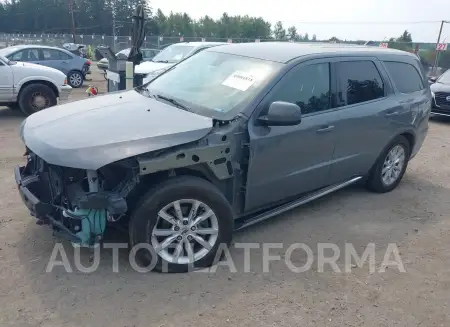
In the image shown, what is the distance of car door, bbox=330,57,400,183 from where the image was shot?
14.2 feet

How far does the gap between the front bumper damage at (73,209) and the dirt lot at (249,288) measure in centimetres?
39

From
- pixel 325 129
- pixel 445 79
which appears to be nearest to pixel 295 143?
pixel 325 129

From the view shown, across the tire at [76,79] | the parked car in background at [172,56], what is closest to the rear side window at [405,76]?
the parked car in background at [172,56]

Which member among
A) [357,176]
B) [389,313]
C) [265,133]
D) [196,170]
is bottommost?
[389,313]

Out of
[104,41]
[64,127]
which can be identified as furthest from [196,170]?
[104,41]

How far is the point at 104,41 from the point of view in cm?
3956

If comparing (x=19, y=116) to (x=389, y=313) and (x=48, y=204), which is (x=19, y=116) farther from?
(x=389, y=313)

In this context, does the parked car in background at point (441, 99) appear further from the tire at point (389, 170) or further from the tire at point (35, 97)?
the tire at point (35, 97)

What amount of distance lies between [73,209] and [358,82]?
3.17 metres

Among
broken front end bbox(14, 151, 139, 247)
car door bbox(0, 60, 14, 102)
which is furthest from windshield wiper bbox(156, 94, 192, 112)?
car door bbox(0, 60, 14, 102)

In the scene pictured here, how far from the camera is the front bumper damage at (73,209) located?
2.98 m

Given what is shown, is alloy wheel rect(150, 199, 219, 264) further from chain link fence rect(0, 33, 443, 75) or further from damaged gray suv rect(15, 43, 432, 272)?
chain link fence rect(0, 33, 443, 75)

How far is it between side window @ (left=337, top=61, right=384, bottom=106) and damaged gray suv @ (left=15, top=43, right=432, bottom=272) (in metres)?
0.02

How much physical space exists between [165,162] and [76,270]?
1.17 meters
